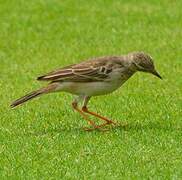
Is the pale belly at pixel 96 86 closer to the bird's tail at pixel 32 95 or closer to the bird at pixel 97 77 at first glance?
the bird at pixel 97 77

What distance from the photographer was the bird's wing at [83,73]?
1174cm

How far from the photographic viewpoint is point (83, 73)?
11.9m

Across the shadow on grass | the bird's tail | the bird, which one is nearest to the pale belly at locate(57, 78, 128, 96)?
the bird

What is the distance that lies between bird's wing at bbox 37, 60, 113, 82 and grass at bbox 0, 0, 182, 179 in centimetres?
69

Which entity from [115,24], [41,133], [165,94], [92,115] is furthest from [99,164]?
[115,24]

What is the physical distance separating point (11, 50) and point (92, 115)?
5.50 m

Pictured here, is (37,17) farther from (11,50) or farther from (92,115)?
(92,115)

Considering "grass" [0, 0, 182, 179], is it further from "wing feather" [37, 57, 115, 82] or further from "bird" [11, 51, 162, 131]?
"wing feather" [37, 57, 115, 82]

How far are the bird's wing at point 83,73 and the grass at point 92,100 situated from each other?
0.69m

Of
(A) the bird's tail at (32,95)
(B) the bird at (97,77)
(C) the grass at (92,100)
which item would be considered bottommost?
(C) the grass at (92,100)

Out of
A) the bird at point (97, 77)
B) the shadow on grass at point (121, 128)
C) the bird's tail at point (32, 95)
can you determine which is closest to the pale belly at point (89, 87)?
the bird at point (97, 77)

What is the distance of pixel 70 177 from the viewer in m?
9.61

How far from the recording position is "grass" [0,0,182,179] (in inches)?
400

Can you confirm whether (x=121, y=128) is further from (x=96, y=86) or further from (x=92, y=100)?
(x=92, y=100)
